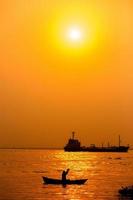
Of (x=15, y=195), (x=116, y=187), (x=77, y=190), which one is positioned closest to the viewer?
(x=15, y=195)

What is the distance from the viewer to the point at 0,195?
61906 millimetres

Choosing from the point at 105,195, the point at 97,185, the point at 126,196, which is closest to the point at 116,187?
the point at 97,185

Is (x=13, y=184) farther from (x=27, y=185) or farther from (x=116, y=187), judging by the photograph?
(x=116, y=187)

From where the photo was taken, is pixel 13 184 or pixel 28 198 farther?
pixel 13 184

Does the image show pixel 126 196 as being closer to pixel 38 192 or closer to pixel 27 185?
pixel 38 192

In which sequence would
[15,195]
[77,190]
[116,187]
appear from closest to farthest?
[15,195] < [77,190] < [116,187]

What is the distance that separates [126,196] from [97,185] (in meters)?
20.3

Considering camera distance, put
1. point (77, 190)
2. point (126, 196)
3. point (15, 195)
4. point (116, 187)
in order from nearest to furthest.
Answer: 1. point (126, 196)
2. point (15, 195)
3. point (77, 190)
4. point (116, 187)

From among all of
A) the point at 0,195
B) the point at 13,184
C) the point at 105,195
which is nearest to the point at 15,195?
the point at 0,195

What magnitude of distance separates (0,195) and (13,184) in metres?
14.8

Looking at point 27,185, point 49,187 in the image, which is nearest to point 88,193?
point 49,187

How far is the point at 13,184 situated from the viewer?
7662cm

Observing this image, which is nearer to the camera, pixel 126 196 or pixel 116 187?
pixel 126 196

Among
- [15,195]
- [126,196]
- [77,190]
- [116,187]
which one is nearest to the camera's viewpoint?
[126,196]
